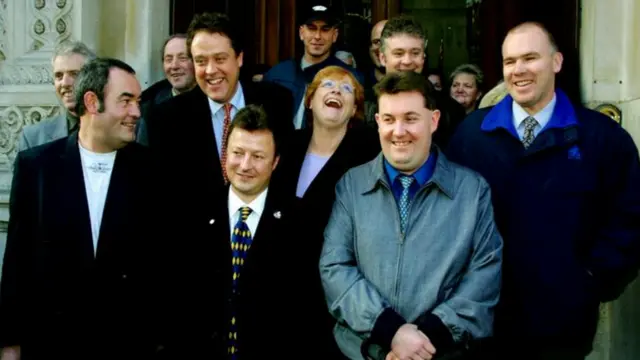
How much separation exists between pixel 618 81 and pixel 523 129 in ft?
4.28

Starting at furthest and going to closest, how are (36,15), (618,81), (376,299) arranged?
(36,15) → (618,81) → (376,299)

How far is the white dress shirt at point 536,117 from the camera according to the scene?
11.6 feet

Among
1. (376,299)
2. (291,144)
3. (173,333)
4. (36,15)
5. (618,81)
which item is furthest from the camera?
(36,15)

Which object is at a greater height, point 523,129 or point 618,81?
point 618,81

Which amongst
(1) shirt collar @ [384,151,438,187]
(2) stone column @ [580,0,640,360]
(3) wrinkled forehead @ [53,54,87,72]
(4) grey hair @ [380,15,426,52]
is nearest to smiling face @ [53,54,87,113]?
(3) wrinkled forehead @ [53,54,87,72]

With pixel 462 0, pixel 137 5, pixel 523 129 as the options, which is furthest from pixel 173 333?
pixel 462 0

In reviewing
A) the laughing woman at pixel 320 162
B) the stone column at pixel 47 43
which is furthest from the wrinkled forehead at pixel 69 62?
the laughing woman at pixel 320 162

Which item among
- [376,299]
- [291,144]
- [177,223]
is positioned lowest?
[376,299]

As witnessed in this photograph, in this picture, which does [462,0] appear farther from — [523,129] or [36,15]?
[523,129]

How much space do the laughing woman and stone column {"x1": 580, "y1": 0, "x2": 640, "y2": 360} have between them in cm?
148

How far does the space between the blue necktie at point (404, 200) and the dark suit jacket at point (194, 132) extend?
705 millimetres

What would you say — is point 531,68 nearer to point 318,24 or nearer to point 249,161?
point 249,161

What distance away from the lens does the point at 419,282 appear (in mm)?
3137

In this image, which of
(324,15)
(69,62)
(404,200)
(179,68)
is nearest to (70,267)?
(69,62)
